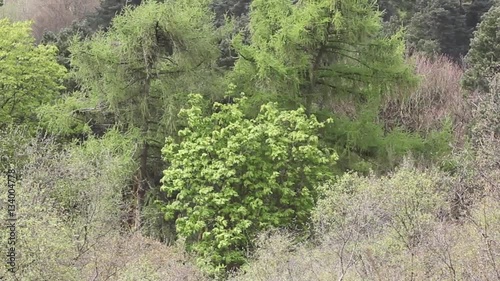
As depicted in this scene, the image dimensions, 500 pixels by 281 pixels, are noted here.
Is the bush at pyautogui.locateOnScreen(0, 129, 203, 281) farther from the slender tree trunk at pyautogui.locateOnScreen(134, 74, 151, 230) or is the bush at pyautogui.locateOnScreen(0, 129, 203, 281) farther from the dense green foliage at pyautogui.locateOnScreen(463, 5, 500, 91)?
the dense green foliage at pyautogui.locateOnScreen(463, 5, 500, 91)

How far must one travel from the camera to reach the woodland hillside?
11.5m

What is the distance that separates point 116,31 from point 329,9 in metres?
6.45

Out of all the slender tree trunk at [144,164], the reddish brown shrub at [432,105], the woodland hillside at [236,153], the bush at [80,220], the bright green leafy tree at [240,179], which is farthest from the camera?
the reddish brown shrub at [432,105]

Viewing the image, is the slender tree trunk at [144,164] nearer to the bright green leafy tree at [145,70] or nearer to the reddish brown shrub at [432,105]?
the bright green leafy tree at [145,70]

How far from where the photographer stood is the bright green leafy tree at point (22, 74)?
21.7 meters

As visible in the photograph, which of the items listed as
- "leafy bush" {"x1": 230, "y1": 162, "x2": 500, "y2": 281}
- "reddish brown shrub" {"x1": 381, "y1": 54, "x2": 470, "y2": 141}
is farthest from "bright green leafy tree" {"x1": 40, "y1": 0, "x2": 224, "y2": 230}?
"reddish brown shrub" {"x1": 381, "y1": 54, "x2": 470, "y2": 141}

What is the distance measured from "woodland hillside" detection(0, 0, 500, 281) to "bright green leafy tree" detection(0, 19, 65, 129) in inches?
2.9

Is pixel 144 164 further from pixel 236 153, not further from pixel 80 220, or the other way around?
pixel 80 220

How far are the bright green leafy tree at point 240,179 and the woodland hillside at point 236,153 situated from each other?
51mm

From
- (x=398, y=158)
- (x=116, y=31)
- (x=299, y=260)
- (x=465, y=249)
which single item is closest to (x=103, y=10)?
(x=116, y=31)

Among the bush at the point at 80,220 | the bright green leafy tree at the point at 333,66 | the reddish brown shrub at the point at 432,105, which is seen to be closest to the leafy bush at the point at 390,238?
the bush at the point at 80,220

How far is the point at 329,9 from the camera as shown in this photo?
17.0m

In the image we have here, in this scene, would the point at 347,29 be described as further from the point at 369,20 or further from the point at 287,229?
the point at 287,229

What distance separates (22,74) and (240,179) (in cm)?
1172
